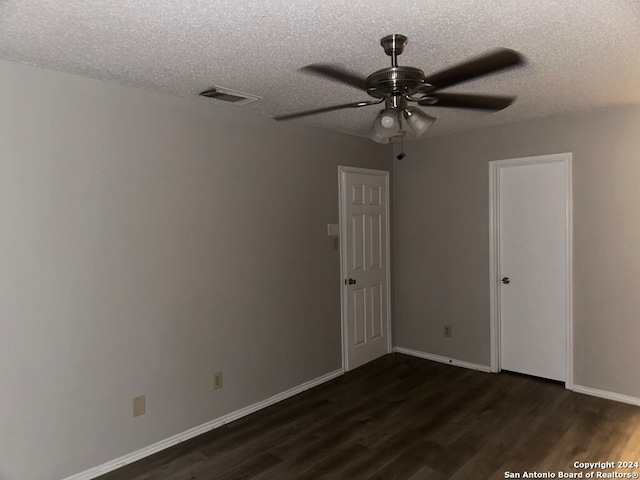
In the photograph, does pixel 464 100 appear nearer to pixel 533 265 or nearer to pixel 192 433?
pixel 533 265

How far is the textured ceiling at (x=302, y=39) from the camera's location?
74.0 inches

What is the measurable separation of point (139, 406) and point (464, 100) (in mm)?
2713

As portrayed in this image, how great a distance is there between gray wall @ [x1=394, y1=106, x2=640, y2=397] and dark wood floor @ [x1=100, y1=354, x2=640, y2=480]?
509 mm

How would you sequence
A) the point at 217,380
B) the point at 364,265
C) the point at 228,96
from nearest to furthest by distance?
1. the point at 228,96
2. the point at 217,380
3. the point at 364,265

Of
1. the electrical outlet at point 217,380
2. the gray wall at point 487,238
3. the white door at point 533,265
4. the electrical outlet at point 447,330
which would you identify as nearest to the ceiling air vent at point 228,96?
the electrical outlet at point 217,380

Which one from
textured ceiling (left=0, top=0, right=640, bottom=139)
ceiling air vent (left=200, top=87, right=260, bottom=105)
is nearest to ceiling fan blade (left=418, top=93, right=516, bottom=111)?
textured ceiling (left=0, top=0, right=640, bottom=139)

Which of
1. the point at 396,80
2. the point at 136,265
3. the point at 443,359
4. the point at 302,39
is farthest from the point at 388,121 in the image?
the point at 443,359

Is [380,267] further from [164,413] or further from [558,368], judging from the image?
[164,413]

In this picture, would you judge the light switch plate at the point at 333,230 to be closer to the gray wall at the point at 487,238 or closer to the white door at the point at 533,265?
the gray wall at the point at 487,238

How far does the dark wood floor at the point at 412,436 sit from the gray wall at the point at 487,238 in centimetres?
51

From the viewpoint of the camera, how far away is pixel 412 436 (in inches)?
127

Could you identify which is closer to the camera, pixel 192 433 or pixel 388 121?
pixel 388 121

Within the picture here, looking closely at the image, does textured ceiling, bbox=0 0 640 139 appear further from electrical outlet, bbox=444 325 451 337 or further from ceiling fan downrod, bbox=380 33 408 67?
electrical outlet, bbox=444 325 451 337

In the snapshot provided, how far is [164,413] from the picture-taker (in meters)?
3.16
